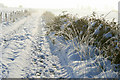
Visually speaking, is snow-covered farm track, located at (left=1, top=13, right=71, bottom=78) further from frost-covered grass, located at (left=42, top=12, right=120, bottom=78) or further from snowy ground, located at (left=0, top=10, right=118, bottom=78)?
Result: frost-covered grass, located at (left=42, top=12, right=120, bottom=78)

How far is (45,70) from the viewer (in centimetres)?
356

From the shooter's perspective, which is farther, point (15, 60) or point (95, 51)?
point (95, 51)

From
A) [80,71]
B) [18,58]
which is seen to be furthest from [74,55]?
[18,58]

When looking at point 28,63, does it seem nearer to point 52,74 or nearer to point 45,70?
point 45,70

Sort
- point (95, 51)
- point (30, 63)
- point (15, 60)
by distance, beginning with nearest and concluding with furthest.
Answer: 1. point (30, 63)
2. point (15, 60)
3. point (95, 51)

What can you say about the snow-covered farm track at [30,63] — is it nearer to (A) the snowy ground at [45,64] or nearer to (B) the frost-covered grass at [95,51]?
(A) the snowy ground at [45,64]

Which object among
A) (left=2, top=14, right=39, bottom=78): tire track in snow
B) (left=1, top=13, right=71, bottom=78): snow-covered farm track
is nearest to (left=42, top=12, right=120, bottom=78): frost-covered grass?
(left=1, top=13, right=71, bottom=78): snow-covered farm track

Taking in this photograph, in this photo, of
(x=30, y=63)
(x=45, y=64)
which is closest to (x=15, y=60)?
(x=30, y=63)

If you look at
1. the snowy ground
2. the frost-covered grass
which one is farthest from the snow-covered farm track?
the frost-covered grass

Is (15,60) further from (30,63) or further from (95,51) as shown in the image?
(95,51)

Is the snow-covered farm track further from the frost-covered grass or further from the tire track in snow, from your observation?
the frost-covered grass

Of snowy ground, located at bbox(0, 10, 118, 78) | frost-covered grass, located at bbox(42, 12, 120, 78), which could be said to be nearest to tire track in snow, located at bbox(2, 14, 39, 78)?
snowy ground, located at bbox(0, 10, 118, 78)

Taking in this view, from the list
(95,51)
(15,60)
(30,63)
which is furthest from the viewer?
(95,51)

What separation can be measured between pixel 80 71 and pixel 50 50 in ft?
6.84
